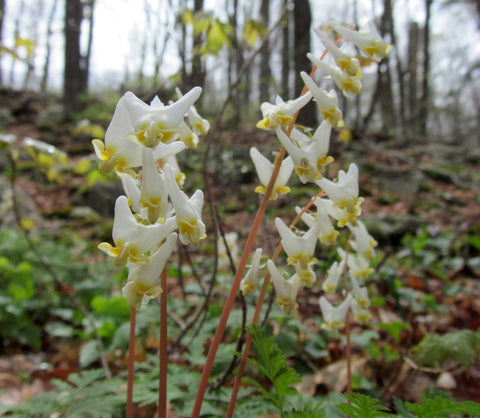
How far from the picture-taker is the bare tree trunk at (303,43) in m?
4.04

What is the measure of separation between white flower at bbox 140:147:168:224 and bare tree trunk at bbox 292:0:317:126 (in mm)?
3169

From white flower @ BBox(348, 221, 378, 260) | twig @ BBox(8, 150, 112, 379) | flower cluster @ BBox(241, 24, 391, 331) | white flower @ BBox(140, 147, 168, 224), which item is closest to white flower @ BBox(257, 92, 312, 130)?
flower cluster @ BBox(241, 24, 391, 331)

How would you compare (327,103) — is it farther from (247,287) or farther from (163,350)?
→ (163,350)

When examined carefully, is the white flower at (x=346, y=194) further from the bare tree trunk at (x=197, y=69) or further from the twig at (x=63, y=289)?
the bare tree trunk at (x=197, y=69)

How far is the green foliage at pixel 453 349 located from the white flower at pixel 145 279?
139cm

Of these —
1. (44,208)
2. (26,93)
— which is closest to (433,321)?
(44,208)

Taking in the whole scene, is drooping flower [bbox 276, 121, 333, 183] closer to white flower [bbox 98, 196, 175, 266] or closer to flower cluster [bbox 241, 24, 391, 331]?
flower cluster [bbox 241, 24, 391, 331]

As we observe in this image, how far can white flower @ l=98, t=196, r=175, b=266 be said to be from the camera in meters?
0.94

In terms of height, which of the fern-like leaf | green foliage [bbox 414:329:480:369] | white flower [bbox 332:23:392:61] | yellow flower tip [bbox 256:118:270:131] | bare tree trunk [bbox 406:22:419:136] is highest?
bare tree trunk [bbox 406:22:419:136]

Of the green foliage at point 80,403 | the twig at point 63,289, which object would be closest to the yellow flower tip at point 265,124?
the green foliage at point 80,403

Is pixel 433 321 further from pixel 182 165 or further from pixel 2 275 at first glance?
pixel 2 275

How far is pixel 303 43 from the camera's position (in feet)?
16.1

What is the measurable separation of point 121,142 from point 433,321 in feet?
9.86

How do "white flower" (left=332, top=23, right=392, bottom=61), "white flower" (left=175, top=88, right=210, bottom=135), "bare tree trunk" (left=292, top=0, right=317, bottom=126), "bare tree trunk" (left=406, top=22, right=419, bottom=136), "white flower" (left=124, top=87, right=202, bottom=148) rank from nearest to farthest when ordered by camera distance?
"white flower" (left=124, top=87, right=202, bottom=148) → "white flower" (left=332, top=23, right=392, bottom=61) → "white flower" (left=175, top=88, right=210, bottom=135) → "bare tree trunk" (left=292, top=0, right=317, bottom=126) → "bare tree trunk" (left=406, top=22, right=419, bottom=136)
